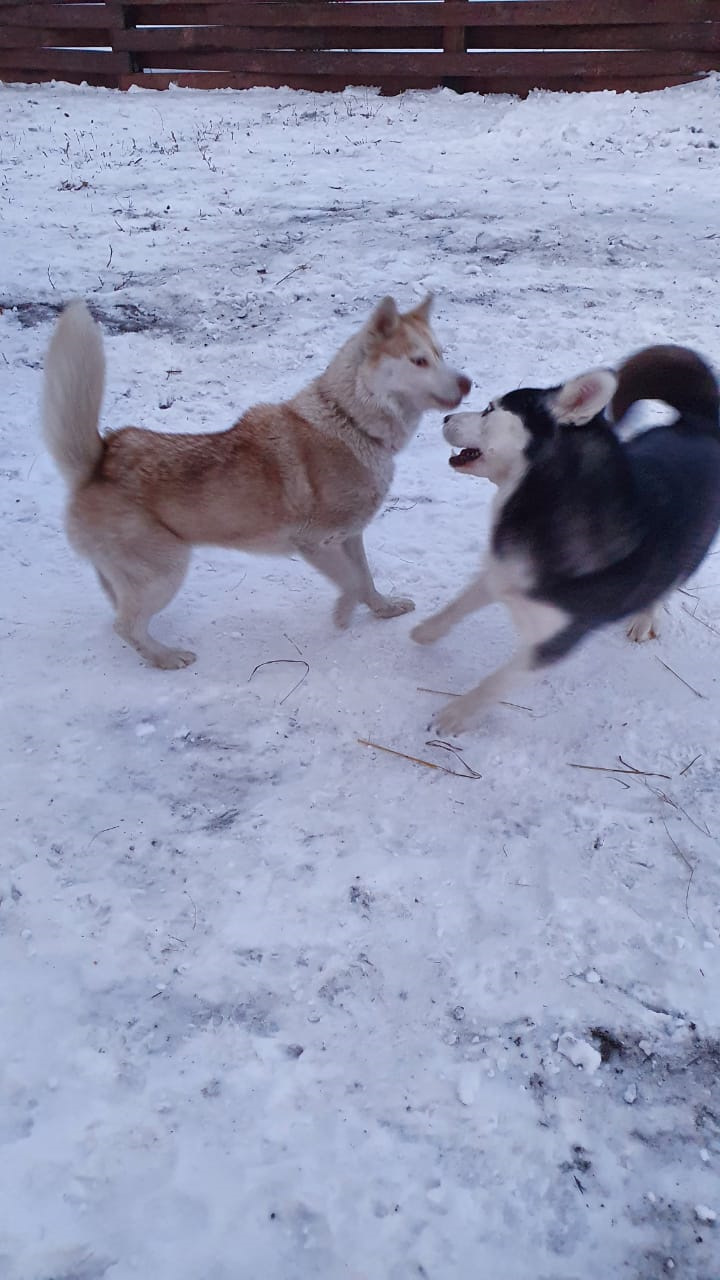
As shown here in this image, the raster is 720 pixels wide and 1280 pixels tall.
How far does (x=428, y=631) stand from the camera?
3289mm

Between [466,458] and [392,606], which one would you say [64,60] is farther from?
[466,458]

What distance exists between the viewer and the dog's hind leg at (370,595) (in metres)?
3.39

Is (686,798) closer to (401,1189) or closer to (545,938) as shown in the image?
(545,938)

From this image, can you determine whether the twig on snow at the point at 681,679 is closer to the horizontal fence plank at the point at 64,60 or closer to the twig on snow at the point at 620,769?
the twig on snow at the point at 620,769

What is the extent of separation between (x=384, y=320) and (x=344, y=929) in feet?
7.94

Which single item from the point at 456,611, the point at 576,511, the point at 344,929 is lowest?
the point at 344,929

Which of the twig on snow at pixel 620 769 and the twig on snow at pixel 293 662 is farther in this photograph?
the twig on snow at pixel 293 662

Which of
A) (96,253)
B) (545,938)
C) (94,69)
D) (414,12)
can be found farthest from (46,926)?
(94,69)

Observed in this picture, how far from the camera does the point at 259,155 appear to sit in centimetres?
841

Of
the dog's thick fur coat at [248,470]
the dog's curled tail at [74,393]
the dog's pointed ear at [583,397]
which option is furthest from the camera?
the dog's thick fur coat at [248,470]

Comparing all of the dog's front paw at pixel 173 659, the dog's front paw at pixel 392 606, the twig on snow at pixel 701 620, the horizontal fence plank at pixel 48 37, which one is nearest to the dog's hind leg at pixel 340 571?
the dog's front paw at pixel 392 606

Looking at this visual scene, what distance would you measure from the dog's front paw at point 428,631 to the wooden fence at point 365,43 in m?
8.86

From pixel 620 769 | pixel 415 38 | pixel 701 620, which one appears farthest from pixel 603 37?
pixel 620 769

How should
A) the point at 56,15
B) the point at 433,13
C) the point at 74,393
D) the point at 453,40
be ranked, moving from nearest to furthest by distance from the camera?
1. the point at 74,393
2. the point at 433,13
3. the point at 453,40
4. the point at 56,15
